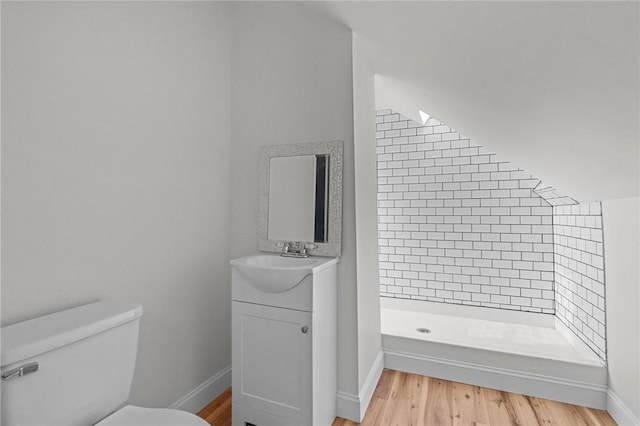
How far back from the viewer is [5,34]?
3.71ft

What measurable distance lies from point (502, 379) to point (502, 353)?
169mm

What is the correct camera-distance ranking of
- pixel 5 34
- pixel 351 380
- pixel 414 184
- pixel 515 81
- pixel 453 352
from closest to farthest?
pixel 5 34 → pixel 515 81 → pixel 351 380 → pixel 453 352 → pixel 414 184

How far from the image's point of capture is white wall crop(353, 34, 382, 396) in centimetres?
192

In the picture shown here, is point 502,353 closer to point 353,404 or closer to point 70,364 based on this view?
point 353,404

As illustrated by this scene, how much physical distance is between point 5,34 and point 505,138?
97.4 inches

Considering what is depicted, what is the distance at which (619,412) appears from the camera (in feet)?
5.89

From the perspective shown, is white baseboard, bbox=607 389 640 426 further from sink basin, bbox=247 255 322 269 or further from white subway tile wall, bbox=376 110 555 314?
sink basin, bbox=247 255 322 269

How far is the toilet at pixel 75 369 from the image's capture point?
0.96 m

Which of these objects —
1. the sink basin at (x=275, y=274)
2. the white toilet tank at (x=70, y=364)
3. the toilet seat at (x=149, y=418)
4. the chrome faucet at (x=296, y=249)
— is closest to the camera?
the white toilet tank at (x=70, y=364)

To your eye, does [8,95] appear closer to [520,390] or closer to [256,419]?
[256,419]

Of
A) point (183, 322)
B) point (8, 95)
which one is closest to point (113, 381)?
point (183, 322)

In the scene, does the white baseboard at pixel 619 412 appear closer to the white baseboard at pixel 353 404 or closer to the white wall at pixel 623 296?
the white wall at pixel 623 296

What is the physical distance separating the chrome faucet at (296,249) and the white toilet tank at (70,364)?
0.88 m

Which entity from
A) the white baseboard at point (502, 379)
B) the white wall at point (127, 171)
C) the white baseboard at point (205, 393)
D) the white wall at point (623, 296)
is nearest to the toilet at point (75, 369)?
the white wall at point (127, 171)
